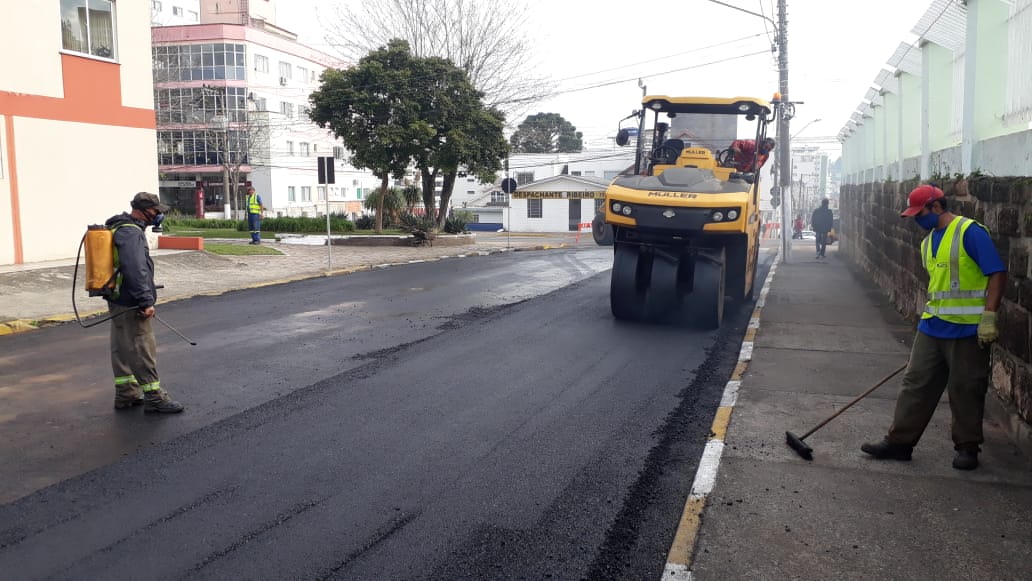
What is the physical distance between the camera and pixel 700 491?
5.15 meters

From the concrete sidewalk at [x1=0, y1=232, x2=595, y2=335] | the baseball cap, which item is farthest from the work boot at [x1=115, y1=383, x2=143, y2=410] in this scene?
the concrete sidewalk at [x1=0, y1=232, x2=595, y2=335]

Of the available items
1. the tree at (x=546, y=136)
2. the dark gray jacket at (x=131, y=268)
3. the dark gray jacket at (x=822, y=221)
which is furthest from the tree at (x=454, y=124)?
the tree at (x=546, y=136)

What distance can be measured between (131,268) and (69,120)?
12813 millimetres

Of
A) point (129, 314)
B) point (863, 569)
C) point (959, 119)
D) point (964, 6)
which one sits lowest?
point (863, 569)

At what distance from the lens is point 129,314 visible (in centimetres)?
697

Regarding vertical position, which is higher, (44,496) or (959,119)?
(959,119)

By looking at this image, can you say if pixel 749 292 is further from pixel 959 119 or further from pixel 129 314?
pixel 129 314

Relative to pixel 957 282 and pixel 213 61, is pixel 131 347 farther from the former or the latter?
pixel 213 61

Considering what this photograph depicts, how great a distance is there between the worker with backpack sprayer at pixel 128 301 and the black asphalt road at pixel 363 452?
0.23 metres

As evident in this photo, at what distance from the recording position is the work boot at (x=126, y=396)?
22.9 ft

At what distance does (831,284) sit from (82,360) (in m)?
13.9

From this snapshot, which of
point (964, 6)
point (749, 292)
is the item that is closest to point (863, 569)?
point (964, 6)

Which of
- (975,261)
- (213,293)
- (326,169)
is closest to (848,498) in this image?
(975,261)

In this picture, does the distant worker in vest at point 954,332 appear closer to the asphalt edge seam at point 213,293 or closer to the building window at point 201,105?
the asphalt edge seam at point 213,293
